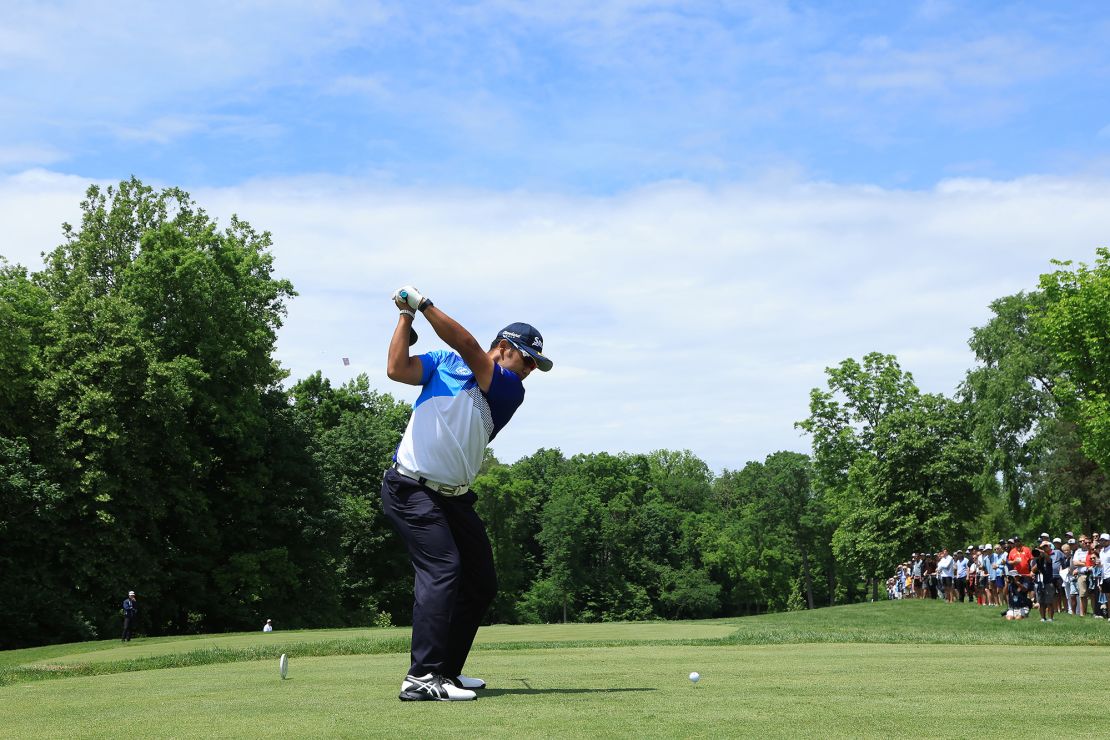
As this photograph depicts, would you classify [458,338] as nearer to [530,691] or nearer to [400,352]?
[400,352]

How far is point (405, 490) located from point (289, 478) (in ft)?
162

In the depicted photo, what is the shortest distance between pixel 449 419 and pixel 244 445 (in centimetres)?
4480

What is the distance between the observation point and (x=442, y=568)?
23.5ft

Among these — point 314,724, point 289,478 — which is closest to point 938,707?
point 314,724

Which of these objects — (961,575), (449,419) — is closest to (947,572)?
(961,575)

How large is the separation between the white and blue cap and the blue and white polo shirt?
0.90ft

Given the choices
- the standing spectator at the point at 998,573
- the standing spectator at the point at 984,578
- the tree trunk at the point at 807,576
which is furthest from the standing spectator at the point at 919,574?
the tree trunk at the point at 807,576

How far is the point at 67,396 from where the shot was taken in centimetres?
4244

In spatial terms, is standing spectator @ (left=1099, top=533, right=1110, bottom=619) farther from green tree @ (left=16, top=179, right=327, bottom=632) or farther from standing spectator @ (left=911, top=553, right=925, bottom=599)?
green tree @ (left=16, top=179, right=327, bottom=632)

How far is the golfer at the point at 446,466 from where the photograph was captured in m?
6.99

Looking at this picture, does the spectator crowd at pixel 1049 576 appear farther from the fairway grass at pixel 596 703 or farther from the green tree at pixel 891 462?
the green tree at pixel 891 462

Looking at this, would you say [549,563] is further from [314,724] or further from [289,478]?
[314,724]

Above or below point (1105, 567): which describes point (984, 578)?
below

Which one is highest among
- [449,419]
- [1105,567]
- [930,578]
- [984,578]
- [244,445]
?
[244,445]
